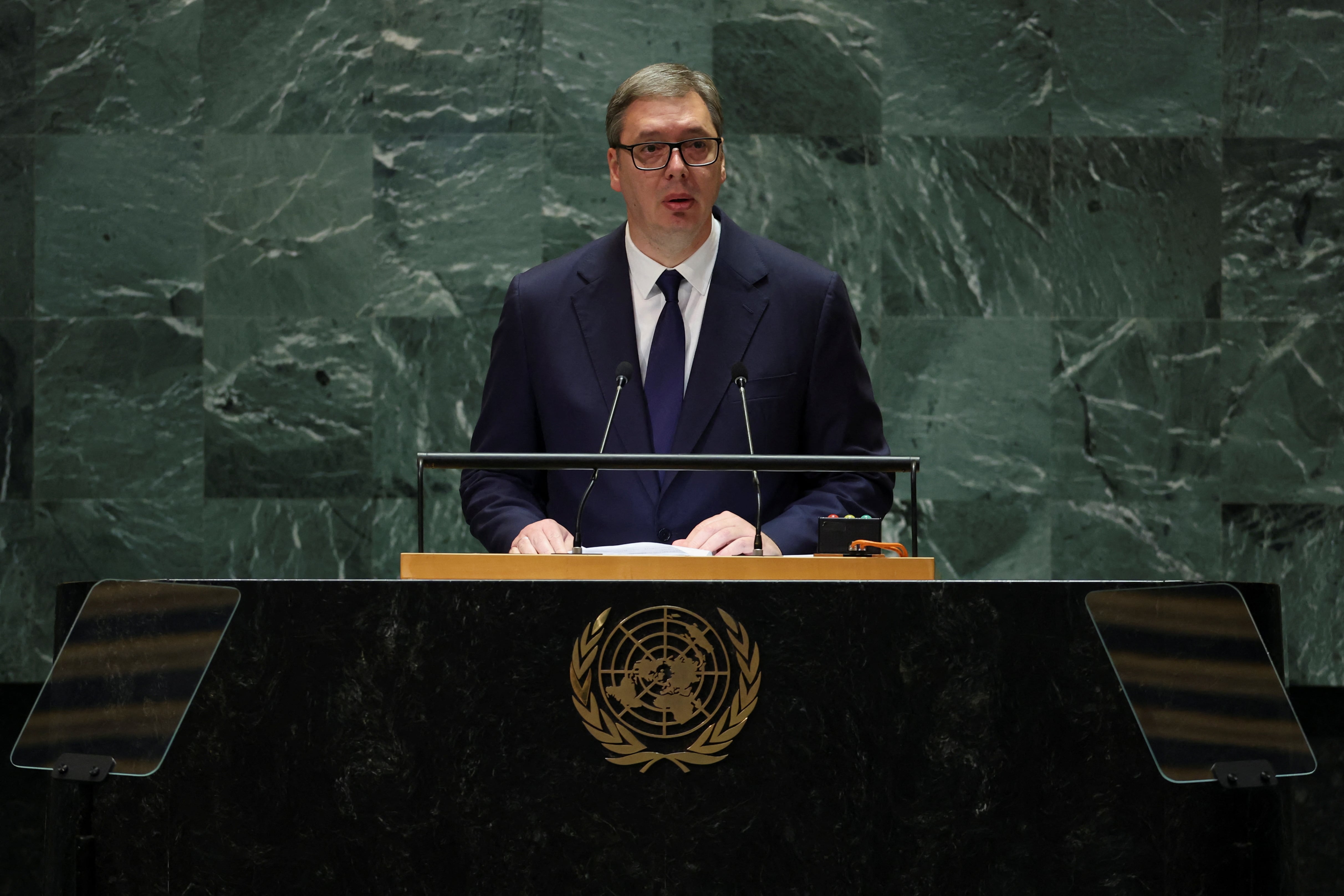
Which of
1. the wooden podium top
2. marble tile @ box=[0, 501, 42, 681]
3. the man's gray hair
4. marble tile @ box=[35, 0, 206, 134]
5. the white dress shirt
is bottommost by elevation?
marble tile @ box=[0, 501, 42, 681]

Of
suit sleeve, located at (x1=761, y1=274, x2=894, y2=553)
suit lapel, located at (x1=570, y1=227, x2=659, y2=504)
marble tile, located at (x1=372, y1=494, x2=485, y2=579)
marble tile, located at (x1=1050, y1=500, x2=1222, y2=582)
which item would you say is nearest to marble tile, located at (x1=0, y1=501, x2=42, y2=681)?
marble tile, located at (x1=372, y1=494, x2=485, y2=579)

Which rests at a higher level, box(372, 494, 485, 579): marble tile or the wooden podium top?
the wooden podium top

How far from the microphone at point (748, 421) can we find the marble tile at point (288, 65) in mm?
2339

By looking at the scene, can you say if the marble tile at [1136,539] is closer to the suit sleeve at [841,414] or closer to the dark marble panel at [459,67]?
the suit sleeve at [841,414]

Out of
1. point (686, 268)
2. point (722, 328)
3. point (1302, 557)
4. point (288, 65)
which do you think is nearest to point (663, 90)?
point (686, 268)

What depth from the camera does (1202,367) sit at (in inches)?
175

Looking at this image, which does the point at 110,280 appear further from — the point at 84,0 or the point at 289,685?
the point at 289,685

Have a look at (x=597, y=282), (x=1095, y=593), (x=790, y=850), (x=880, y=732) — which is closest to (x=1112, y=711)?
(x=1095, y=593)

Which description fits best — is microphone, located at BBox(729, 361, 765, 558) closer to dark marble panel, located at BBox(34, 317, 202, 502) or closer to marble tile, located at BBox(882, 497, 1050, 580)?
marble tile, located at BBox(882, 497, 1050, 580)

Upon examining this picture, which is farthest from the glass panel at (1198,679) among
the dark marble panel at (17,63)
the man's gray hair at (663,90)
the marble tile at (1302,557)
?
the dark marble panel at (17,63)

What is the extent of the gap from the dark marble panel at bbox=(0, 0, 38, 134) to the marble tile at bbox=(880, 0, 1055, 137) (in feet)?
9.53

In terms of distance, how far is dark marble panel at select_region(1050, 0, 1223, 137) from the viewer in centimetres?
446

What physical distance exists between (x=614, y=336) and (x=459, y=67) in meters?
2.02

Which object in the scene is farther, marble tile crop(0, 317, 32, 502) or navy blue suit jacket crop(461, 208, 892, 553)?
marble tile crop(0, 317, 32, 502)
